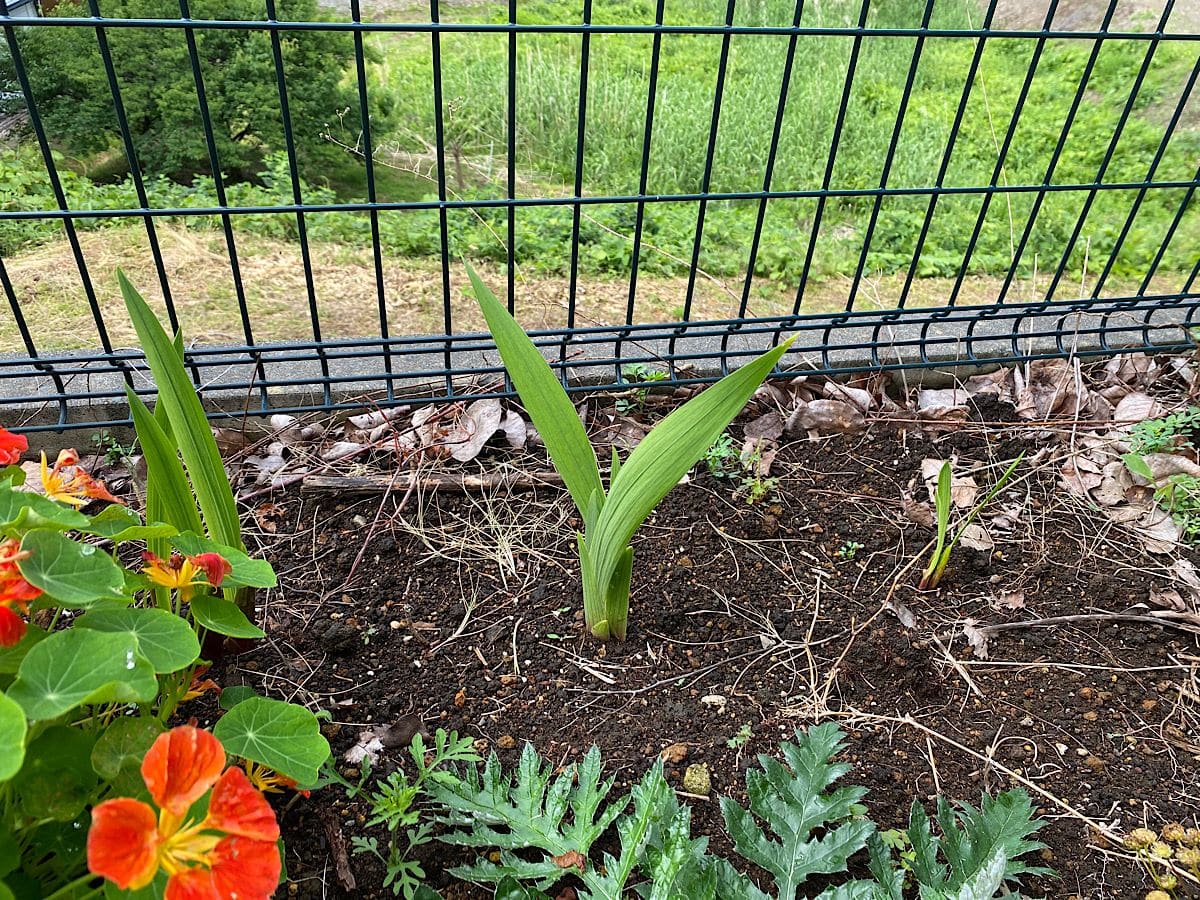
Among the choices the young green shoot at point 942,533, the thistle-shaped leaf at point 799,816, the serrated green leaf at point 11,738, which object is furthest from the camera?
the young green shoot at point 942,533

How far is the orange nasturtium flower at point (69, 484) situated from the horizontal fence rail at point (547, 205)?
2.62ft

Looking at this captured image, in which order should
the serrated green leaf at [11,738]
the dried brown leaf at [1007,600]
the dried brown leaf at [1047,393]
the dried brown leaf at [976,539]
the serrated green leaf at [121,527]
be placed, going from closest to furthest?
the serrated green leaf at [11,738]
the serrated green leaf at [121,527]
the dried brown leaf at [1007,600]
the dried brown leaf at [976,539]
the dried brown leaf at [1047,393]

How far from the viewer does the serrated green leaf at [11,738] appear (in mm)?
645

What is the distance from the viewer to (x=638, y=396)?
87.8 inches

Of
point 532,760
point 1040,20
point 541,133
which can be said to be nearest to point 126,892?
point 532,760

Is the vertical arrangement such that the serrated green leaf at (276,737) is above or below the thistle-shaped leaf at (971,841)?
above

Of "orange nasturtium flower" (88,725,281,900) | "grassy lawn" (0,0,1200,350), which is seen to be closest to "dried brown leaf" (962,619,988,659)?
"grassy lawn" (0,0,1200,350)

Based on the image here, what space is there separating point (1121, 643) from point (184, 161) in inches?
138

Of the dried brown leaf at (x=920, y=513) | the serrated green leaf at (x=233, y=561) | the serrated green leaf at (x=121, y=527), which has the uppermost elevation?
the serrated green leaf at (x=121, y=527)

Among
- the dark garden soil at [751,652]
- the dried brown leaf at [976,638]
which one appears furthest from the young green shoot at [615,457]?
the dried brown leaf at [976,638]

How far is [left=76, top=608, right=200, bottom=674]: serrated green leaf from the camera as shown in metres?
0.87

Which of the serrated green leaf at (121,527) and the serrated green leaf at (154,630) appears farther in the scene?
the serrated green leaf at (121,527)

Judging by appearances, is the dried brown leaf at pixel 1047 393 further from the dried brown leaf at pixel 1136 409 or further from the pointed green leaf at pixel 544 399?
the pointed green leaf at pixel 544 399

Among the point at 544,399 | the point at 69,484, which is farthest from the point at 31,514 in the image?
the point at 544,399
